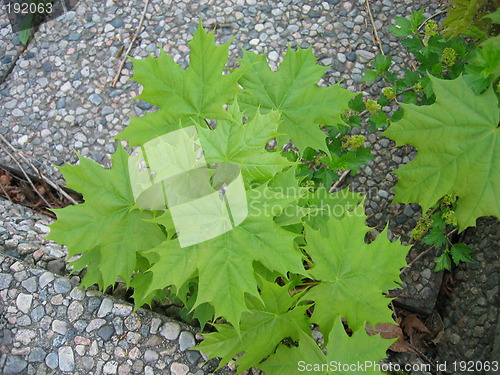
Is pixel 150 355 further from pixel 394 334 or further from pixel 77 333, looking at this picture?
pixel 394 334

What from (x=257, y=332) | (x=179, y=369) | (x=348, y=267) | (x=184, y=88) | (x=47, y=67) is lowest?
(x=179, y=369)

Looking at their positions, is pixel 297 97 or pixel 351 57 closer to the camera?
pixel 297 97

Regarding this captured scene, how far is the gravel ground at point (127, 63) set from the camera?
2490 millimetres

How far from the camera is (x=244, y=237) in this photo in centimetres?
132

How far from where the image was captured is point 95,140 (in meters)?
2.57

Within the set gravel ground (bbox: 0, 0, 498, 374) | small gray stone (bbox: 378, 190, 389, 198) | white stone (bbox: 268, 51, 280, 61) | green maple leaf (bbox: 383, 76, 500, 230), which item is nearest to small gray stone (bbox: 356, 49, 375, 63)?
gravel ground (bbox: 0, 0, 498, 374)

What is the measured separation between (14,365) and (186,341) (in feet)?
2.18

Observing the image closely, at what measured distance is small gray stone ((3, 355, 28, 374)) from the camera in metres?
1.77

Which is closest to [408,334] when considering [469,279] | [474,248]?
[469,279]

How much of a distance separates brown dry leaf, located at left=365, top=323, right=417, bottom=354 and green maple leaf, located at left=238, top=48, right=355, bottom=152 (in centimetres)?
95

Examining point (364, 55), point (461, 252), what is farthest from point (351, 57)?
point (461, 252)

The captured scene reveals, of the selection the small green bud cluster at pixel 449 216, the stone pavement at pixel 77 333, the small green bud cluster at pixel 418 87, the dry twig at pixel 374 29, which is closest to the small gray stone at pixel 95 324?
the stone pavement at pixel 77 333

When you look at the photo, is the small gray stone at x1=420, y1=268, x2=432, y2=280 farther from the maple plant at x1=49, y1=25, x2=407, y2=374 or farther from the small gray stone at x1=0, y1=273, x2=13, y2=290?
the small gray stone at x1=0, y1=273, x2=13, y2=290

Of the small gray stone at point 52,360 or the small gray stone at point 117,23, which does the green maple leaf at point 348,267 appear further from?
the small gray stone at point 117,23
